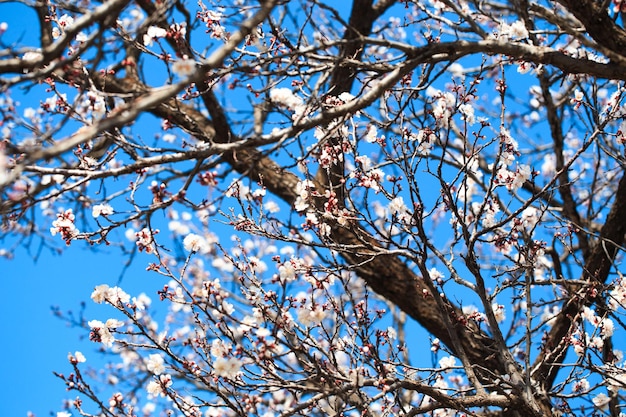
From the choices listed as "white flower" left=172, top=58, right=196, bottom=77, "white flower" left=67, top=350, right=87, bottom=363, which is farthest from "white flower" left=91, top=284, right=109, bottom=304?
"white flower" left=172, top=58, right=196, bottom=77

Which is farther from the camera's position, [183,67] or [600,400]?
[600,400]

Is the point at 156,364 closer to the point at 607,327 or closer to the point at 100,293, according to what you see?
the point at 100,293

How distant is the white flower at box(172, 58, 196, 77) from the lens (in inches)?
83.0

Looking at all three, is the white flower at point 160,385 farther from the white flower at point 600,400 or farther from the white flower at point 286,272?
the white flower at point 600,400

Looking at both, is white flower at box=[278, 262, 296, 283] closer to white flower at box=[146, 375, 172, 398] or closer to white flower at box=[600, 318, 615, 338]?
white flower at box=[146, 375, 172, 398]

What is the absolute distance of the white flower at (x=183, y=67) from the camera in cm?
211

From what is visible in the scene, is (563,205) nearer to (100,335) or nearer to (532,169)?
(532,169)

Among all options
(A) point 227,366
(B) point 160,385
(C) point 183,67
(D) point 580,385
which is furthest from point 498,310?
(C) point 183,67

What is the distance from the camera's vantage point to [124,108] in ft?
5.79

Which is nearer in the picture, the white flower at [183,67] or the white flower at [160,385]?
the white flower at [183,67]

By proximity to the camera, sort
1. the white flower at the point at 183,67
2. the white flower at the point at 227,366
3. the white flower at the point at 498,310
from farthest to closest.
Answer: the white flower at the point at 498,310
the white flower at the point at 227,366
the white flower at the point at 183,67

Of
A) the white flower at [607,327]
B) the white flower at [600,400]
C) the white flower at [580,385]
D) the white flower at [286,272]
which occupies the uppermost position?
the white flower at [286,272]

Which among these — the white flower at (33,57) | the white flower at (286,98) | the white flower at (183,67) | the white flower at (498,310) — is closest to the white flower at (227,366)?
the white flower at (183,67)

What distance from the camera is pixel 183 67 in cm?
214
